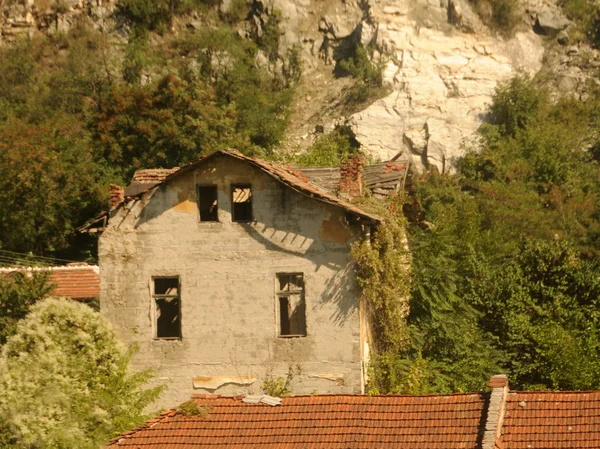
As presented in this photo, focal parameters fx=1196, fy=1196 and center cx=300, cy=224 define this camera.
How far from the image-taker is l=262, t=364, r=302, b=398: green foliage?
954 inches

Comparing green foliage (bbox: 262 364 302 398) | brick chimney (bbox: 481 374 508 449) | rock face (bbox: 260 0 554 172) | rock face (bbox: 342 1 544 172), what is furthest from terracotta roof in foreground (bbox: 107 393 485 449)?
rock face (bbox: 342 1 544 172)

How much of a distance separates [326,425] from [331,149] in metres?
27.6

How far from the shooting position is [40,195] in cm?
4253

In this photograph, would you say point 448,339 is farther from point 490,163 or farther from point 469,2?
point 469,2

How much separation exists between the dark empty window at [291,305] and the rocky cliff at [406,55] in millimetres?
23392

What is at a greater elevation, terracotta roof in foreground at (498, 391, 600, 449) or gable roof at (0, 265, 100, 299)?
gable roof at (0, 265, 100, 299)

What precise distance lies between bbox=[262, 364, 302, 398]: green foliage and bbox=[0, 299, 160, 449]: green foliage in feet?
7.42

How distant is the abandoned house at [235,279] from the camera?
79.9 feet

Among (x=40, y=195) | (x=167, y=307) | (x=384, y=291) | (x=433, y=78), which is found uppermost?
(x=433, y=78)

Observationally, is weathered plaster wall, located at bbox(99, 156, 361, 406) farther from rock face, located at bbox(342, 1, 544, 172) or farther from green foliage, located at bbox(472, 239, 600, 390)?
rock face, located at bbox(342, 1, 544, 172)

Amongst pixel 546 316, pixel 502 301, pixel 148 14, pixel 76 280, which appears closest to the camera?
pixel 546 316

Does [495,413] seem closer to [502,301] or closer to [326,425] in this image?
[326,425]

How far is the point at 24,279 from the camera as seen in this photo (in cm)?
2806

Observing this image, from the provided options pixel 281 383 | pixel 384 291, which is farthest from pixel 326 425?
pixel 384 291
